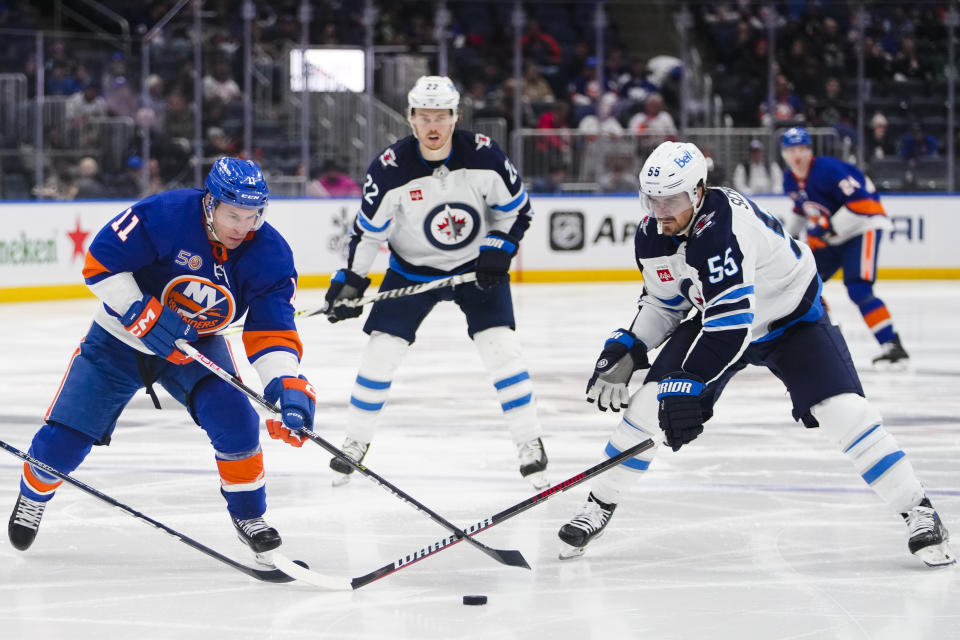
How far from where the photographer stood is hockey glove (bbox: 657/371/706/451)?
303 centimetres

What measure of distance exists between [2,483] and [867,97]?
30.0 ft

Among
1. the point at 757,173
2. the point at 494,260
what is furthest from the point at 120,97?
the point at 494,260

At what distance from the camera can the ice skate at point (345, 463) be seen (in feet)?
13.8

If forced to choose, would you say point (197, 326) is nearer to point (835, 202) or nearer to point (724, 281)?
point (724, 281)

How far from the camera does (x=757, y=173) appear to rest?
11297 millimetres

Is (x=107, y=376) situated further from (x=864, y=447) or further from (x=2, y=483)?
(x=864, y=447)

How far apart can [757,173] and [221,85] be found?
4.32 m

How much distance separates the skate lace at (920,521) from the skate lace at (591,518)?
0.72 m

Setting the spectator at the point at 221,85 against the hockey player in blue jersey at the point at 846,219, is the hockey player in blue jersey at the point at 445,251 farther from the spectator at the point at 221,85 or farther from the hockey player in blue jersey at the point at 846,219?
the spectator at the point at 221,85

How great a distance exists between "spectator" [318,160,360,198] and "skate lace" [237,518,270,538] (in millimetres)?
7576

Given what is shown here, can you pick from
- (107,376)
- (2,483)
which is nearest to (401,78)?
(2,483)

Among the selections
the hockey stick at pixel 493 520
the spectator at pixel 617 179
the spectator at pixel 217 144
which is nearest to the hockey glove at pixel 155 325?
the hockey stick at pixel 493 520

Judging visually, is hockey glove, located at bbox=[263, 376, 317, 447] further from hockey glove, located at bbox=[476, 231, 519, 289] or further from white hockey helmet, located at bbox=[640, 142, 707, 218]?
hockey glove, located at bbox=[476, 231, 519, 289]

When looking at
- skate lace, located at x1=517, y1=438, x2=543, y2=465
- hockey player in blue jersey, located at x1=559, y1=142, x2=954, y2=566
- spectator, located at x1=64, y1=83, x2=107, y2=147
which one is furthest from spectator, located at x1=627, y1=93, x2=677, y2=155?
hockey player in blue jersey, located at x1=559, y1=142, x2=954, y2=566
